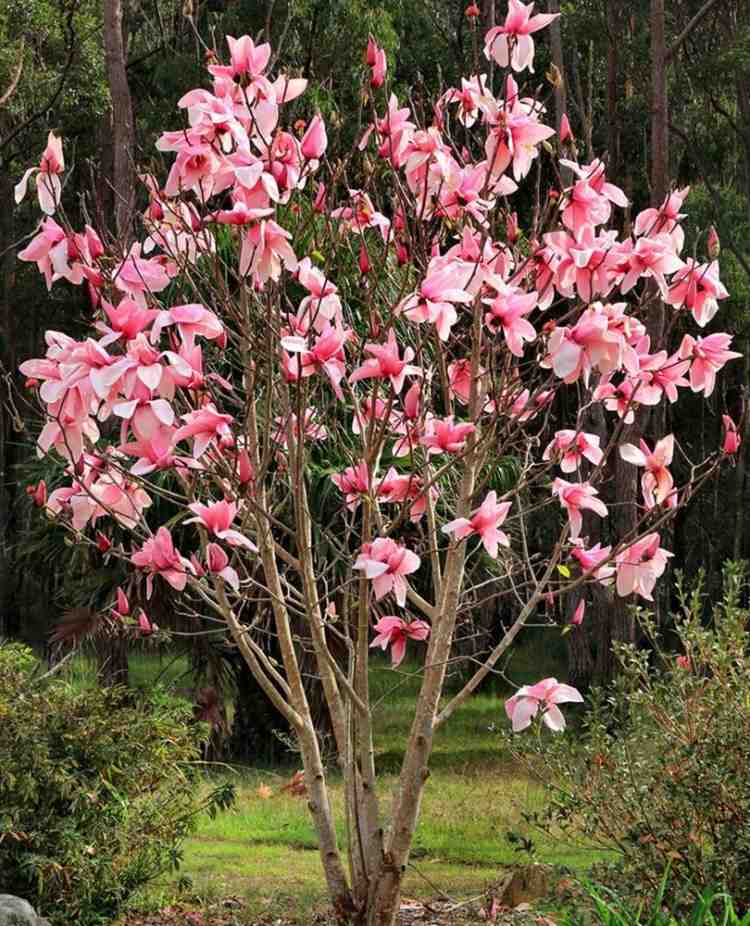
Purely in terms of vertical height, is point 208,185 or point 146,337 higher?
point 208,185

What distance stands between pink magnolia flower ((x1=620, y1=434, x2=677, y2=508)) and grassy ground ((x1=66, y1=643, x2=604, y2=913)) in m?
1.04

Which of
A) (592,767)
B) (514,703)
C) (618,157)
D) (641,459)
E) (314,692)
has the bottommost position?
(314,692)

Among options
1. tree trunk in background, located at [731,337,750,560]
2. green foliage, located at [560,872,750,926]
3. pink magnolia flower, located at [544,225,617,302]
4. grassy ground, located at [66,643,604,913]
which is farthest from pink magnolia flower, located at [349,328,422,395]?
tree trunk in background, located at [731,337,750,560]

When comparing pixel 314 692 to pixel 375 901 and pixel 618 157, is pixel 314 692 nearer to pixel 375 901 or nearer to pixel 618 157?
pixel 375 901

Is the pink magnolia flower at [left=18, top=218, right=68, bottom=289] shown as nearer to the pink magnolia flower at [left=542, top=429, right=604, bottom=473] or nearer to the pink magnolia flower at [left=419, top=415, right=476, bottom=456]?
the pink magnolia flower at [left=419, top=415, right=476, bottom=456]

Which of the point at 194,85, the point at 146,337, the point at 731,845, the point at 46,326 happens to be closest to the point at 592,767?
the point at 731,845

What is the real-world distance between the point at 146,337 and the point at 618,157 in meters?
17.9

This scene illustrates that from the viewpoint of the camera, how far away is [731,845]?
15.8ft

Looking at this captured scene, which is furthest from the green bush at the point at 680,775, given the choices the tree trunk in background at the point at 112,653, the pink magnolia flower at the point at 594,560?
the tree trunk in background at the point at 112,653

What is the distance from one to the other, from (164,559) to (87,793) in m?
1.76

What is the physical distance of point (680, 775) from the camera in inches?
199

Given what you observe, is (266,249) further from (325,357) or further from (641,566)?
(641,566)

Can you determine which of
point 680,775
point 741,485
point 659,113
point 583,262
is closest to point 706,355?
point 583,262

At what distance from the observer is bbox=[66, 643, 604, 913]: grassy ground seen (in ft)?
25.0
